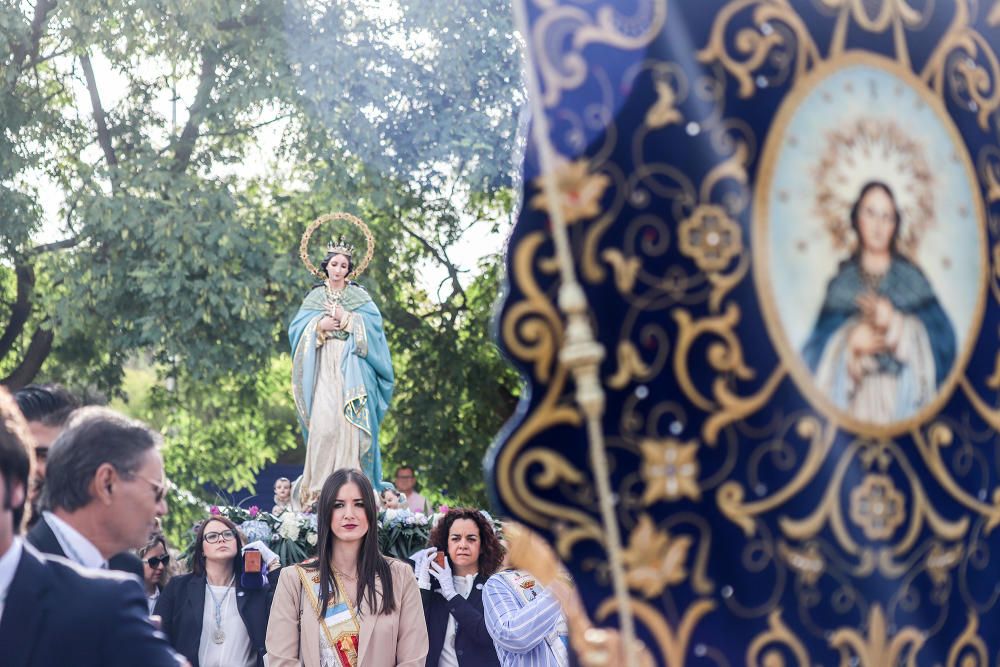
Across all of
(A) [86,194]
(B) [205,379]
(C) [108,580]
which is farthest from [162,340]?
(C) [108,580]

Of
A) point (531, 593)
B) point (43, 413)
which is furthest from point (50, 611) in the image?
point (531, 593)

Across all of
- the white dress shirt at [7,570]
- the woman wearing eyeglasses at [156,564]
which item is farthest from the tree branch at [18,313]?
the white dress shirt at [7,570]

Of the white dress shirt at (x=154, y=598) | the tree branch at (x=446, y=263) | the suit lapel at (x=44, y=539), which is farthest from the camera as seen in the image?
the tree branch at (x=446, y=263)

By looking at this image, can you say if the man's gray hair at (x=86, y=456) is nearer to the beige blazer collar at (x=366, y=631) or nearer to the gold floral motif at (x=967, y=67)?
the gold floral motif at (x=967, y=67)

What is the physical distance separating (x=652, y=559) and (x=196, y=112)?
1571cm

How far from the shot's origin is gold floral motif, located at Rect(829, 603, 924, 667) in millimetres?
2344

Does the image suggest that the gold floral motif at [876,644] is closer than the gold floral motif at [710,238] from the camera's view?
No

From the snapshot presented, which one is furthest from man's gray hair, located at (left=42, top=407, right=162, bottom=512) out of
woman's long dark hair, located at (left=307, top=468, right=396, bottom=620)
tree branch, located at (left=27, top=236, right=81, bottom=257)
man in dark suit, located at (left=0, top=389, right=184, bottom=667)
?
tree branch, located at (left=27, top=236, right=81, bottom=257)

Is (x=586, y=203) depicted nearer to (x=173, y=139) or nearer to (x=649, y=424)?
(x=649, y=424)

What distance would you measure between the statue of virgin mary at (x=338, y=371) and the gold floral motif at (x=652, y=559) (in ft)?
26.7

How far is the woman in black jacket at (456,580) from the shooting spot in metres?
6.89

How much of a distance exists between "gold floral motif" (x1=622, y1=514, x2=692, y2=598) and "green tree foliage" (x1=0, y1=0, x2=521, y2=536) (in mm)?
13786

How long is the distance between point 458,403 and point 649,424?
1710cm

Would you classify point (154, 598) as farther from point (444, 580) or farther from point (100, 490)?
point (100, 490)
